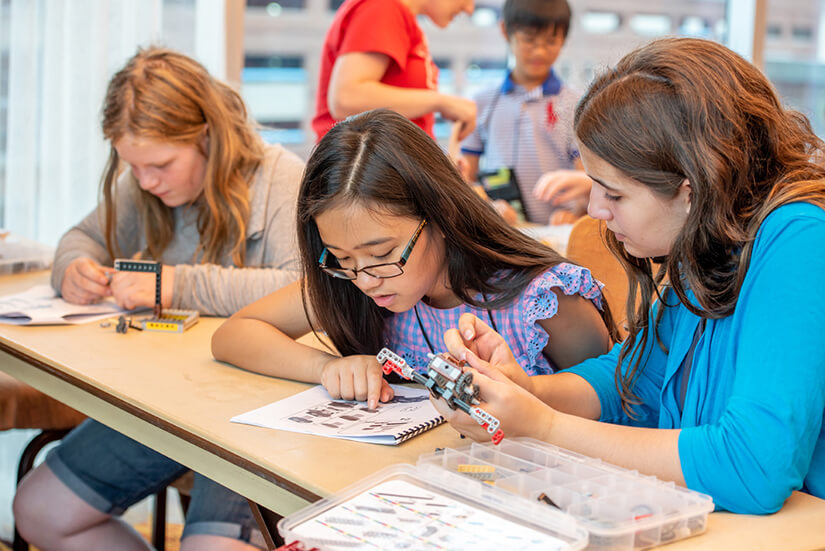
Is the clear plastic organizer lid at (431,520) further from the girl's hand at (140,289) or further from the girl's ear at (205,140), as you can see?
the girl's ear at (205,140)

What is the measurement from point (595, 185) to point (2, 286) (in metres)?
1.47

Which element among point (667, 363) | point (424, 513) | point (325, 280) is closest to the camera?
point (424, 513)

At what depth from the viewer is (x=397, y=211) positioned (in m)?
1.23

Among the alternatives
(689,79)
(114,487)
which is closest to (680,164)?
(689,79)

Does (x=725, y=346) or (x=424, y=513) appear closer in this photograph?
(x=424, y=513)

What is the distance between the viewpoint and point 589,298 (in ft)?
4.25

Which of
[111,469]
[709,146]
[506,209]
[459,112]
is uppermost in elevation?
[459,112]

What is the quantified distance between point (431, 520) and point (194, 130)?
1199mm

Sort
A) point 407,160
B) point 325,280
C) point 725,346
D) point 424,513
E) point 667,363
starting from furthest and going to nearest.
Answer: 1. point 325,280
2. point 407,160
3. point 667,363
4. point 725,346
5. point 424,513

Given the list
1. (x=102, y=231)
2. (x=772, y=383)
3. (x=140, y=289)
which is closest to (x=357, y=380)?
(x=772, y=383)

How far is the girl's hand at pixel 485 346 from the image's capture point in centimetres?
104

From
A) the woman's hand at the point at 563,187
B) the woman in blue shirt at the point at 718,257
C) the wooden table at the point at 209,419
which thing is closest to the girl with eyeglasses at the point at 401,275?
the wooden table at the point at 209,419

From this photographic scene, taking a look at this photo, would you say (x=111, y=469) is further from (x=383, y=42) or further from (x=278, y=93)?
(x=278, y=93)

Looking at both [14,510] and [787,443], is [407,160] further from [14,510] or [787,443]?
[14,510]
